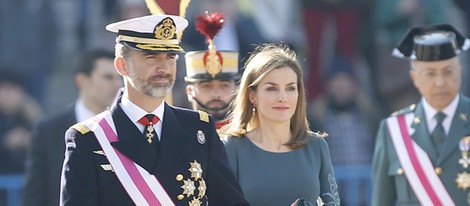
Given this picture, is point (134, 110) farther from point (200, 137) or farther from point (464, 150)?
point (464, 150)

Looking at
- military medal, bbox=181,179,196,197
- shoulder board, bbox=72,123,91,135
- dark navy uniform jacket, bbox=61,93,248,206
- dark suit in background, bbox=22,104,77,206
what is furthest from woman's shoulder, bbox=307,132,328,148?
dark suit in background, bbox=22,104,77,206

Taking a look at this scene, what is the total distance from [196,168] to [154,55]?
539mm

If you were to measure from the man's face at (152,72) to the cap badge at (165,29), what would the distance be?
0.43ft

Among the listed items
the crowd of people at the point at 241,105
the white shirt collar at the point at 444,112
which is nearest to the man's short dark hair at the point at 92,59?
the crowd of people at the point at 241,105

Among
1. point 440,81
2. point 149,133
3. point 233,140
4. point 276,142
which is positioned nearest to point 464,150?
point 440,81

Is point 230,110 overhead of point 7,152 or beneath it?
overhead

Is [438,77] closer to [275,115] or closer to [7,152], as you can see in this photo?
[275,115]

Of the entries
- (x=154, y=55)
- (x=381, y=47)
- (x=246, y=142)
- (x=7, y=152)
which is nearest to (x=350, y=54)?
(x=381, y=47)

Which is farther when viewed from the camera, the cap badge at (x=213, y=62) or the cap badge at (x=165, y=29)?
the cap badge at (x=213, y=62)

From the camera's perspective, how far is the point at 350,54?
47.3ft

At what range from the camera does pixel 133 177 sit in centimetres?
678

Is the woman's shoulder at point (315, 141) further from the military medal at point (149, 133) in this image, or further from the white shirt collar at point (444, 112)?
the white shirt collar at point (444, 112)

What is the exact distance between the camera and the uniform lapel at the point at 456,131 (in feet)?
29.6

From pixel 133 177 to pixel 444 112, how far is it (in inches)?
114
